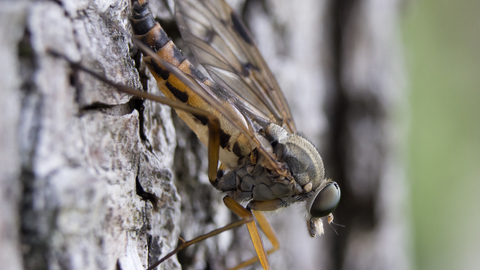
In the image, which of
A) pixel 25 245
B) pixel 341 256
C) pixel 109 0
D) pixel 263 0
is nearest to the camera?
pixel 25 245

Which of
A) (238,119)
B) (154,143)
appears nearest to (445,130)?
(238,119)

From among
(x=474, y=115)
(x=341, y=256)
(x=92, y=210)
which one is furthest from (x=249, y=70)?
(x=474, y=115)

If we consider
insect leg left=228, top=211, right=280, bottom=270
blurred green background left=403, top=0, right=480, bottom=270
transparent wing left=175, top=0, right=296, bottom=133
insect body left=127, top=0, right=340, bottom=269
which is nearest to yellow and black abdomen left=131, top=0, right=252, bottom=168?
insect body left=127, top=0, right=340, bottom=269

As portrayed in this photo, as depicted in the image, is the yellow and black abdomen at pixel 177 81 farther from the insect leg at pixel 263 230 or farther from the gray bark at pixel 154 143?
the insect leg at pixel 263 230

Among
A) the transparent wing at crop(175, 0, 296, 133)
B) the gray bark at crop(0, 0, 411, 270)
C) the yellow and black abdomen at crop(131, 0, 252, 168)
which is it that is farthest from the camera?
the transparent wing at crop(175, 0, 296, 133)

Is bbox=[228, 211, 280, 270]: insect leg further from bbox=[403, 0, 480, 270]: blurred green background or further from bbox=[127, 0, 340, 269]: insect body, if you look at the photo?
bbox=[403, 0, 480, 270]: blurred green background

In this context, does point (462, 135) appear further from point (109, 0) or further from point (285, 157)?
point (109, 0)
